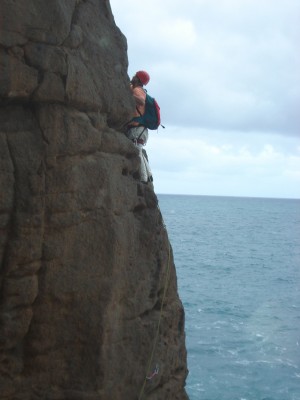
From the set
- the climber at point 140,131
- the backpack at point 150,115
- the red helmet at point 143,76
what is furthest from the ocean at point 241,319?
the red helmet at point 143,76

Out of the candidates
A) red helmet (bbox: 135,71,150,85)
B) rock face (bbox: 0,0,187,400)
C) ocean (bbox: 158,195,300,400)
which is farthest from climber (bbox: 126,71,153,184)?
ocean (bbox: 158,195,300,400)

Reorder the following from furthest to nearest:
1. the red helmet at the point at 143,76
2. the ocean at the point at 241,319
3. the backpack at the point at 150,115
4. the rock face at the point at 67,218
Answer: the ocean at the point at 241,319, the red helmet at the point at 143,76, the backpack at the point at 150,115, the rock face at the point at 67,218

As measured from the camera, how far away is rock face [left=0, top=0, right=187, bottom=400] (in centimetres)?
734

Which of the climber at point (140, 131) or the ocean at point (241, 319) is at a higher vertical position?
the climber at point (140, 131)

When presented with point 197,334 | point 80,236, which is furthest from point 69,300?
point 197,334

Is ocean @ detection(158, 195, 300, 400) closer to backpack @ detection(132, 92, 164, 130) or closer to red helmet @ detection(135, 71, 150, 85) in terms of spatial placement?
backpack @ detection(132, 92, 164, 130)

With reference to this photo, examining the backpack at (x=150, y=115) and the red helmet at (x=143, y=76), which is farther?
the red helmet at (x=143, y=76)

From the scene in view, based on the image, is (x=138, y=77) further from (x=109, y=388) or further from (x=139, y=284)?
(x=109, y=388)

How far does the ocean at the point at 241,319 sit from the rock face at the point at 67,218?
60.6 feet

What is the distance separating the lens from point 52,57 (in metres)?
7.63

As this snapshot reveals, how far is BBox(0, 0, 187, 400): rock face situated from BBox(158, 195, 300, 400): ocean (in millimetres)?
18474

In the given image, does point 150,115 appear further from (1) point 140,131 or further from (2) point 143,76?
(2) point 143,76

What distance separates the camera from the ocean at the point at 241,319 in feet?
90.9

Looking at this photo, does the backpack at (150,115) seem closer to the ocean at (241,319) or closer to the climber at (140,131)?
the climber at (140,131)
